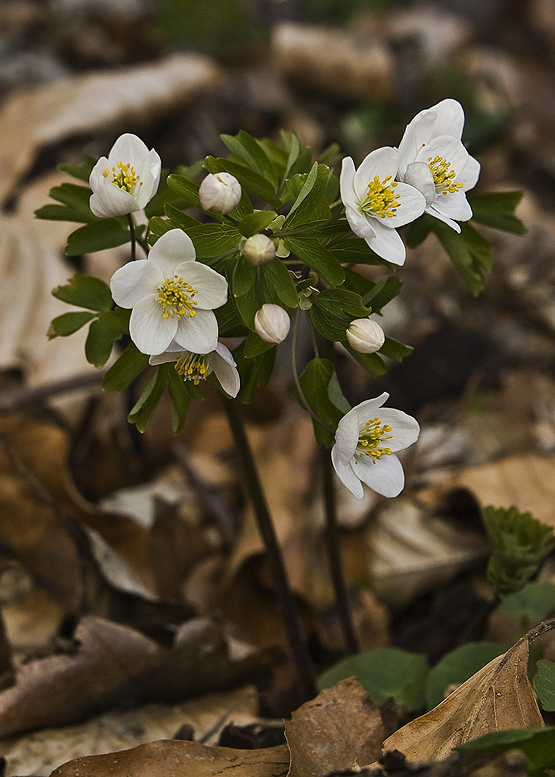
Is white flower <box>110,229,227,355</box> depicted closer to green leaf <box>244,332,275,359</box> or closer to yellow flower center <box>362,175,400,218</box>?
green leaf <box>244,332,275,359</box>

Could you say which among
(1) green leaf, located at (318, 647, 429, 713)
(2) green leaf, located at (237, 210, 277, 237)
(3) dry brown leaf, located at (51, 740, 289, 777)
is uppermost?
(2) green leaf, located at (237, 210, 277, 237)

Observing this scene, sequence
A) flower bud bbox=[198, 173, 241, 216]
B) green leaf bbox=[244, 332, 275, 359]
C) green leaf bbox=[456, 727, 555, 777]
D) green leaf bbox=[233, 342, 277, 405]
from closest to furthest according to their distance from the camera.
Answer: green leaf bbox=[456, 727, 555, 777] → flower bud bbox=[198, 173, 241, 216] → green leaf bbox=[244, 332, 275, 359] → green leaf bbox=[233, 342, 277, 405]

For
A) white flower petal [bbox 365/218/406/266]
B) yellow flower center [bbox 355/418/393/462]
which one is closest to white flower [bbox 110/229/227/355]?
white flower petal [bbox 365/218/406/266]

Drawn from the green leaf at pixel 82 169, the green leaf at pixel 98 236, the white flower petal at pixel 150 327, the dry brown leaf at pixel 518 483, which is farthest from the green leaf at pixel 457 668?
the green leaf at pixel 82 169

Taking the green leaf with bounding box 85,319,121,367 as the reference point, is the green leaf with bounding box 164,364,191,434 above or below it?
below

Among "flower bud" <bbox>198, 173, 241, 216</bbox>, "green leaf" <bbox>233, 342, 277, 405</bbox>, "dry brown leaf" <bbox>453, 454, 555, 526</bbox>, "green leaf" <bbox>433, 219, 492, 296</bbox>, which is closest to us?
"flower bud" <bbox>198, 173, 241, 216</bbox>

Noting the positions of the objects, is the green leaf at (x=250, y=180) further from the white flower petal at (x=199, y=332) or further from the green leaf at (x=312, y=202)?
the white flower petal at (x=199, y=332)

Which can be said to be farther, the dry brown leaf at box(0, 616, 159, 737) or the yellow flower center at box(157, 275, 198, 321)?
the dry brown leaf at box(0, 616, 159, 737)
